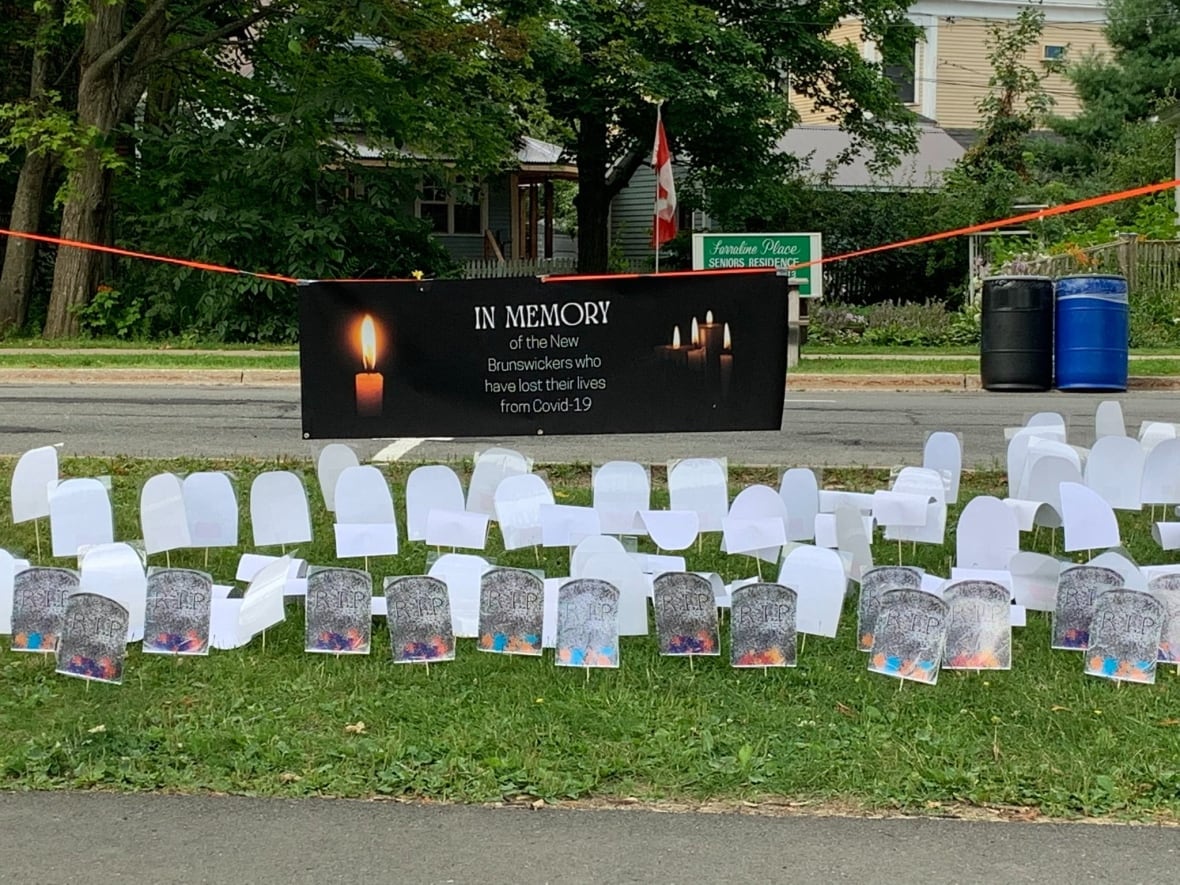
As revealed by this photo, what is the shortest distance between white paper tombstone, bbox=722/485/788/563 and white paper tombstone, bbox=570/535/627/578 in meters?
0.82

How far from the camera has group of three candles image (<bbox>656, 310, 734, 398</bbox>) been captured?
253 inches

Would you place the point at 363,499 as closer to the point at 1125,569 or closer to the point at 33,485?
the point at 33,485

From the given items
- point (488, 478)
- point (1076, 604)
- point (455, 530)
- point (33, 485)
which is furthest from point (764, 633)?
point (33, 485)

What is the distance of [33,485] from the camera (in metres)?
6.69

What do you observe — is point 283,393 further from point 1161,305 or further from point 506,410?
point 1161,305

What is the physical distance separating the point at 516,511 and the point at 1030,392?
10.3m

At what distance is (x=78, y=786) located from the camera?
13.8ft

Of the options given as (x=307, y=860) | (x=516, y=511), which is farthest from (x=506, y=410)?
(x=307, y=860)

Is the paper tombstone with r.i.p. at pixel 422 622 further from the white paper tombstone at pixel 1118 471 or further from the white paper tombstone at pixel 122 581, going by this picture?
the white paper tombstone at pixel 1118 471

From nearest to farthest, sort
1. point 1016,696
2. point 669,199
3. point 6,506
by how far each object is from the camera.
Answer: point 1016,696 < point 6,506 < point 669,199

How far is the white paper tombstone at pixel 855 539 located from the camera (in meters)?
6.07

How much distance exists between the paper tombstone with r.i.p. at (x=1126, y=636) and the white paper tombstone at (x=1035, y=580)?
24.3 inches

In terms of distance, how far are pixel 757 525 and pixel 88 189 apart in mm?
17642

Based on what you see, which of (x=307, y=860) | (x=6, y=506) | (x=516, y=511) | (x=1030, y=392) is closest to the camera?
(x=307, y=860)
